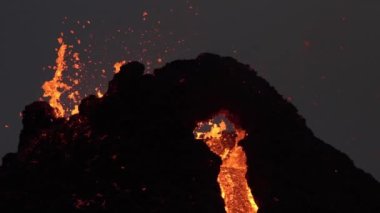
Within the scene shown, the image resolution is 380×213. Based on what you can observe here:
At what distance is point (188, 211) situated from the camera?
19.8 m

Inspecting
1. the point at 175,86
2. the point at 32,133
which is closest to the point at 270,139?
the point at 175,86

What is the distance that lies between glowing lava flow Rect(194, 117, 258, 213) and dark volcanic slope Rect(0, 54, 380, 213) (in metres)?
1.84

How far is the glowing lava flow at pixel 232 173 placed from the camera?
2431 cm

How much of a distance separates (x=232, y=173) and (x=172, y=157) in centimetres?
711

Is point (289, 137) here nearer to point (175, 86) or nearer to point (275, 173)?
point (275, 173)

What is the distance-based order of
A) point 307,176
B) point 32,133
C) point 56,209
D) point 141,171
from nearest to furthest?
1. point 56,209
2. point 141,171
3. point 307,176
4. point 32,133

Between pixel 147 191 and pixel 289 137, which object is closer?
pixel 147 191

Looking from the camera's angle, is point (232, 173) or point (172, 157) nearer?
point (172, 157)

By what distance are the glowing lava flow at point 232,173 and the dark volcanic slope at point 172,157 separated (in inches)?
72.6

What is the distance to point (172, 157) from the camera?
21.6m

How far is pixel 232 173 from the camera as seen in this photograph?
27.8 metres

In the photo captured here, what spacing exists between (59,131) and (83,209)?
655 centimetres

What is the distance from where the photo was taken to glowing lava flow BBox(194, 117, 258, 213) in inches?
957

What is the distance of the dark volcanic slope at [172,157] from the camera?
65.9ft
